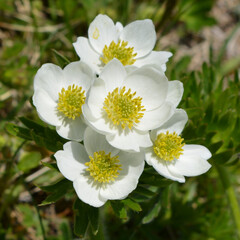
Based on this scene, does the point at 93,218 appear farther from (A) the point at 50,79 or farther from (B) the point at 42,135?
(A) the point at 50,79

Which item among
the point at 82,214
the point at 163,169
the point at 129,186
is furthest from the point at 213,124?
the point at 82,214

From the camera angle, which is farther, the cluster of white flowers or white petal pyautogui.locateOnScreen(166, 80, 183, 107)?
white petal pyautogui.locateOnScreen(166, 80, 183, 107)

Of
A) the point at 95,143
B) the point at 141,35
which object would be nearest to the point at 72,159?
the point at 95,143

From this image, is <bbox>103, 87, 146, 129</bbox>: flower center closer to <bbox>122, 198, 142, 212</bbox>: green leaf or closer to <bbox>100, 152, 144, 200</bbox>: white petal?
<bbox>100, 152, 144, 200</bbox>: white petal

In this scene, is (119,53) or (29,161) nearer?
(119,53)

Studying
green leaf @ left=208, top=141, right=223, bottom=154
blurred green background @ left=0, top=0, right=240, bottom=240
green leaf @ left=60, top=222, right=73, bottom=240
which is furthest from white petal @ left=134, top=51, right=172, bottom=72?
green leaf @ left=60, top=222, right=73, bottom=240

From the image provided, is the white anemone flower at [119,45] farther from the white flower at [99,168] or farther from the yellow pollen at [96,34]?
the white flower at [99,168]
